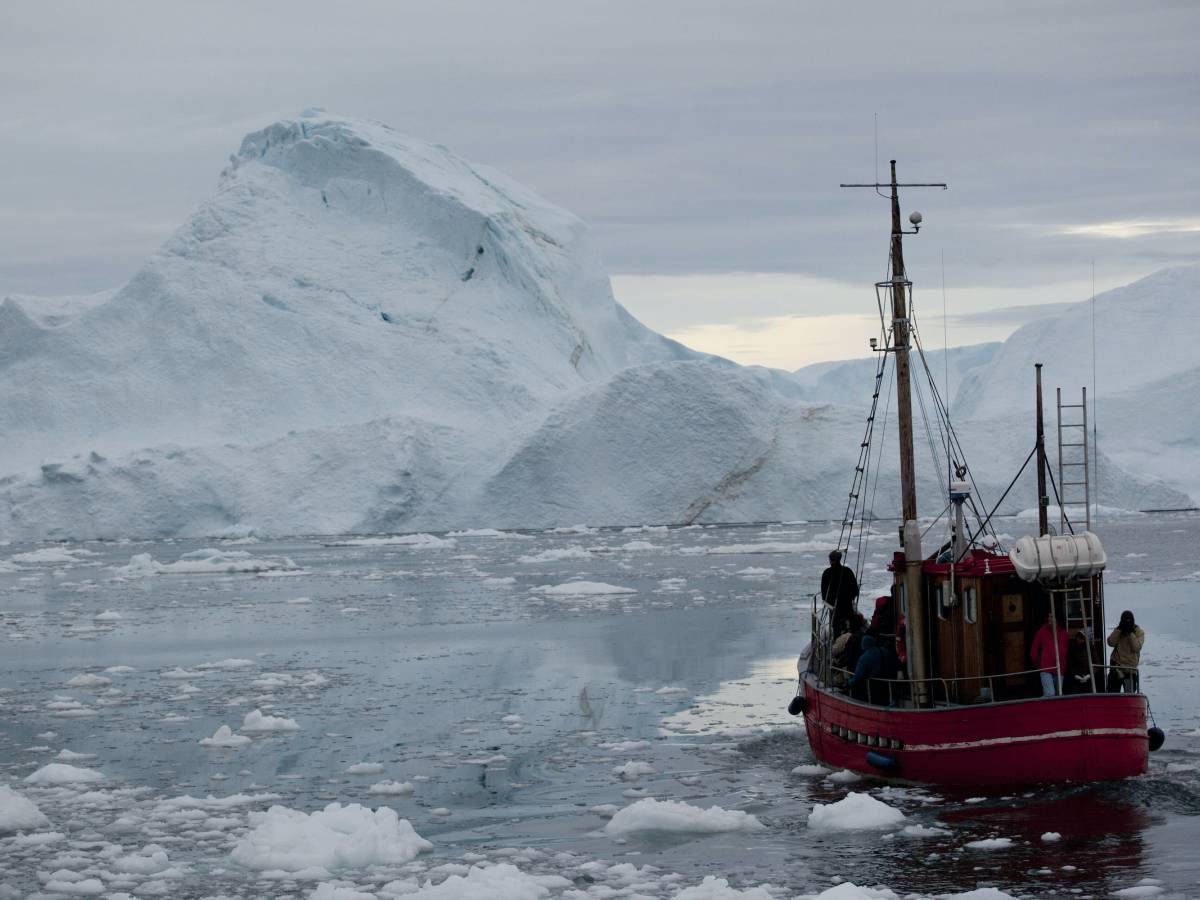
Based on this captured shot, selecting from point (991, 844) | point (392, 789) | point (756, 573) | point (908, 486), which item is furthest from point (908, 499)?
point (756, 573)

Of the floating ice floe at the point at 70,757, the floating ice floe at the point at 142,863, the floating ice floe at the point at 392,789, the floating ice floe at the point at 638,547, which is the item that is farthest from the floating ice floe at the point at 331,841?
the floating ice floe at the point at 638,547

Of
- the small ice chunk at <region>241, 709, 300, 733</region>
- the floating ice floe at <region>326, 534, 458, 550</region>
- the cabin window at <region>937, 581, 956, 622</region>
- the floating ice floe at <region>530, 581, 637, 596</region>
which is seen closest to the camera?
the cabin window at <region>937, 581, 956, 622</region>

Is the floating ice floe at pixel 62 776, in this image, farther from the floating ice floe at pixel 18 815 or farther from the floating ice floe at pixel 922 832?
the floating ice floe at pixel 922 832

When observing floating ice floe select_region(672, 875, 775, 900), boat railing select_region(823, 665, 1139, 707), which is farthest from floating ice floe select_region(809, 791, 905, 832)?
floating ice floe select_region(672, 875, 775, 900)

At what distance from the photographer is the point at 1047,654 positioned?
35.0 ft

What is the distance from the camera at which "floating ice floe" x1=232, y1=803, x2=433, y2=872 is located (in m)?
9.10

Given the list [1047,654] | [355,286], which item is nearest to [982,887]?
[1047,654]

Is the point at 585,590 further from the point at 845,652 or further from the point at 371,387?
the point at 371,387

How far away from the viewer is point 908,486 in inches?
467

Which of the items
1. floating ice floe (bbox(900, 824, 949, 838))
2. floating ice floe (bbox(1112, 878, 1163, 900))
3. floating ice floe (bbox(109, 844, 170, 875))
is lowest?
floating ice floe (bbox(1112, 878, 1163, 900))

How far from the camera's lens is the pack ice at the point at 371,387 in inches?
1610

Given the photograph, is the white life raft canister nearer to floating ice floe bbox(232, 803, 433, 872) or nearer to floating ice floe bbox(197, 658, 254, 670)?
floating ice floe bbox(232, 803, 433, 872)

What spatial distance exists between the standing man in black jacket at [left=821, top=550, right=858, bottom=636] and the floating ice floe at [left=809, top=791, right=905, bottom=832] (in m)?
2.74

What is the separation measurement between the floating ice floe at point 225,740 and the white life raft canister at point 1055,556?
20.3 ft
